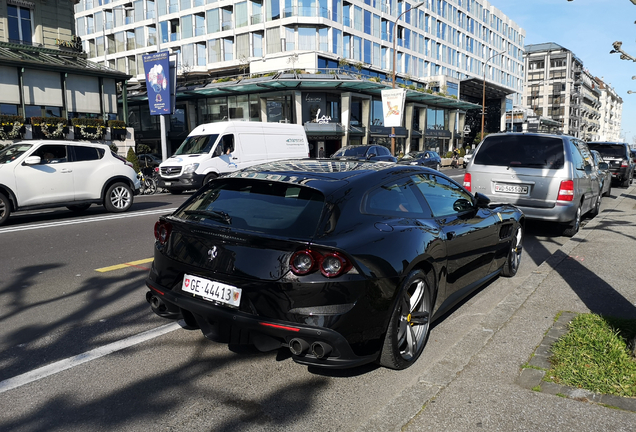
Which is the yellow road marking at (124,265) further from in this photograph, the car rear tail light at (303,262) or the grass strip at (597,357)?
the grass strip at (597,357)

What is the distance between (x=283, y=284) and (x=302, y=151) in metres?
17.7

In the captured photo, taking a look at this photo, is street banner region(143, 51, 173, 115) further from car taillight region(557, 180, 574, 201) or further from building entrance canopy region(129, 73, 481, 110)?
car taillight region(557, 180, 574, 201)

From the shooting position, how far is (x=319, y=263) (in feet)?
9.87

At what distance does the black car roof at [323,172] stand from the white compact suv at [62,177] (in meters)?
7.95

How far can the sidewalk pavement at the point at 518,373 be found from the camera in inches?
109

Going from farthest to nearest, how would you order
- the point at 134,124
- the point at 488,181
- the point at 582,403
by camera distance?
the point at 134,124 → the point at 488,181 → the point at 582,403

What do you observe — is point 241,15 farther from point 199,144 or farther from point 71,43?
point 199,144

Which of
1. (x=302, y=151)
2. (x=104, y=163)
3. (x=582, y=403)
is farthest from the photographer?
(x=302, y=151)

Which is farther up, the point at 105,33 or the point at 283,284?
the point at 105,33

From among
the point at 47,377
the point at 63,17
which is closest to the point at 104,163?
the point at 47,377

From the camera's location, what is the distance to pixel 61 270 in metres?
6.18

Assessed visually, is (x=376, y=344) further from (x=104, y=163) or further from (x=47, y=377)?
(x=104, y=163)

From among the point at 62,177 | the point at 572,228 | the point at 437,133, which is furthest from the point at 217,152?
the point at 437,133

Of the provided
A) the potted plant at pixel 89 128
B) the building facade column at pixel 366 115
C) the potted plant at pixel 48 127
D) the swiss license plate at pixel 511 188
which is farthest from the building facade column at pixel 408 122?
the swiss license plate at pixel 511 188
